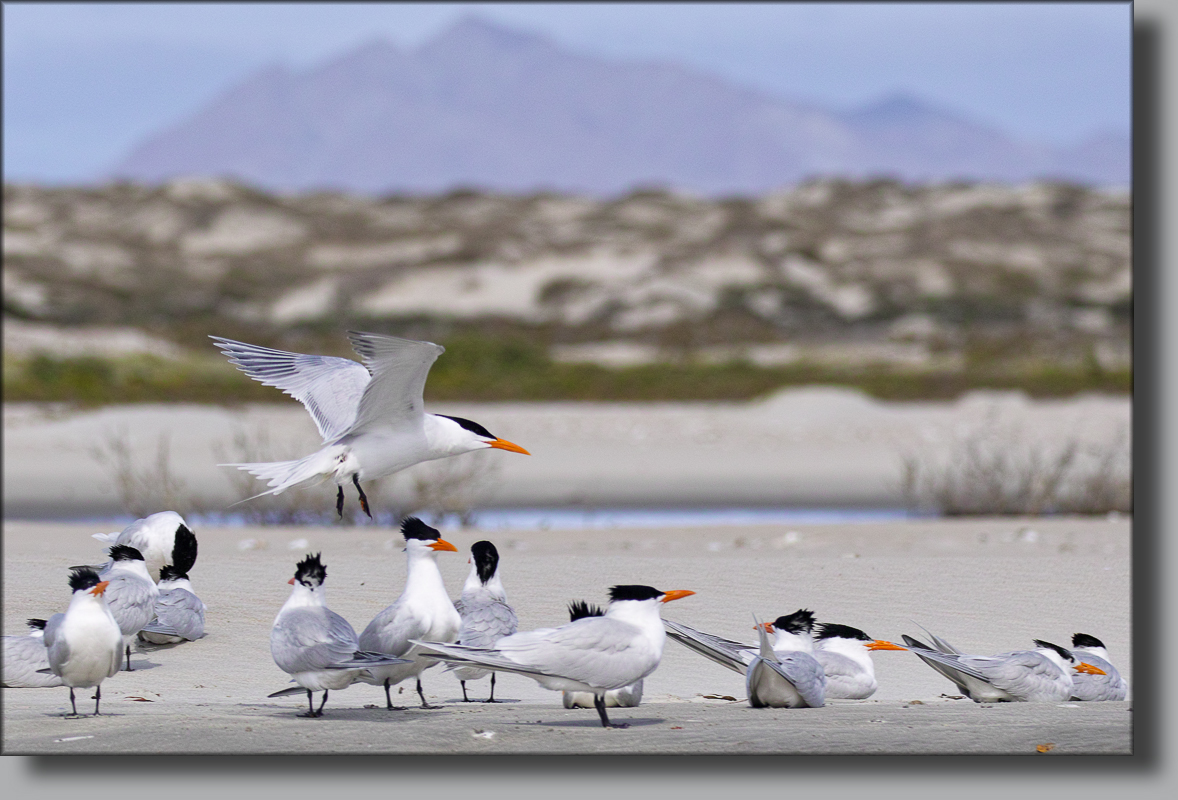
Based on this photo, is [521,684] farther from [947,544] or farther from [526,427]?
[526,427]

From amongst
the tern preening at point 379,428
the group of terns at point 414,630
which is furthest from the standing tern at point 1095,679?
the tern preening at point 379,428

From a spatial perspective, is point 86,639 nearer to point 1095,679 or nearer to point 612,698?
point 612,698

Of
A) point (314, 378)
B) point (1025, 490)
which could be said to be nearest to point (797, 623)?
point (314, 378)

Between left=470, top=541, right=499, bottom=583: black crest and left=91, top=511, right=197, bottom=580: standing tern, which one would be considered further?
left=91, top=511, right=197, bottom=580: standing tern

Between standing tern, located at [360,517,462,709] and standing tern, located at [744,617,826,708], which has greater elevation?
standing tern, located at [360,517,462,709]

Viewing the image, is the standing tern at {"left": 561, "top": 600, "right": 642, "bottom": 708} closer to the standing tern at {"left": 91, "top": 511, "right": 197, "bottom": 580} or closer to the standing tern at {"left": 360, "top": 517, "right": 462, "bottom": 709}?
the standing tern at {"left": 360, "top": 517, "right": 462, "bottom": 709}

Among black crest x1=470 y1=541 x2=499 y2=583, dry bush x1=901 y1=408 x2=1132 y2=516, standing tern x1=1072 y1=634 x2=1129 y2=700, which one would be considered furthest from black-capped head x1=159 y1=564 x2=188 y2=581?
dry bush x1=901 y1=408 x2=1132 y2=516

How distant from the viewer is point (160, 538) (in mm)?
6629

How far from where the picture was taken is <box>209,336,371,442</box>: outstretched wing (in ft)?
22.1

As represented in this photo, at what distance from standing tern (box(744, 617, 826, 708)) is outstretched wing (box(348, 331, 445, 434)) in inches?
64.1

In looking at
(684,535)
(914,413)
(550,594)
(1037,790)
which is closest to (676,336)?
(914,413)

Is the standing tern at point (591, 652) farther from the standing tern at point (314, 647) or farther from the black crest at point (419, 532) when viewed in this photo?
the black crest at point (419, 532)

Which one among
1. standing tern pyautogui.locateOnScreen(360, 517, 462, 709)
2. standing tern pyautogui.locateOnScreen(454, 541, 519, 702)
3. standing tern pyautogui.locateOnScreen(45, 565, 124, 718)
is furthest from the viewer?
standing tern pyautogui.locateOnScreen(454, 541, 519, 702)

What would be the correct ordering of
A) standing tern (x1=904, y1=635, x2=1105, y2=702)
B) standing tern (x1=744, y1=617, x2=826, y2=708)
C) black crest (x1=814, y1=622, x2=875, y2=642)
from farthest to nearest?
black crest (x1=814, y1=622, x2=875, y2=642)
standing tern (x1=904, y1=635, x2=1105, y2=702)
standing tern (x1=744, y1=617, x2=826, y2=708)
